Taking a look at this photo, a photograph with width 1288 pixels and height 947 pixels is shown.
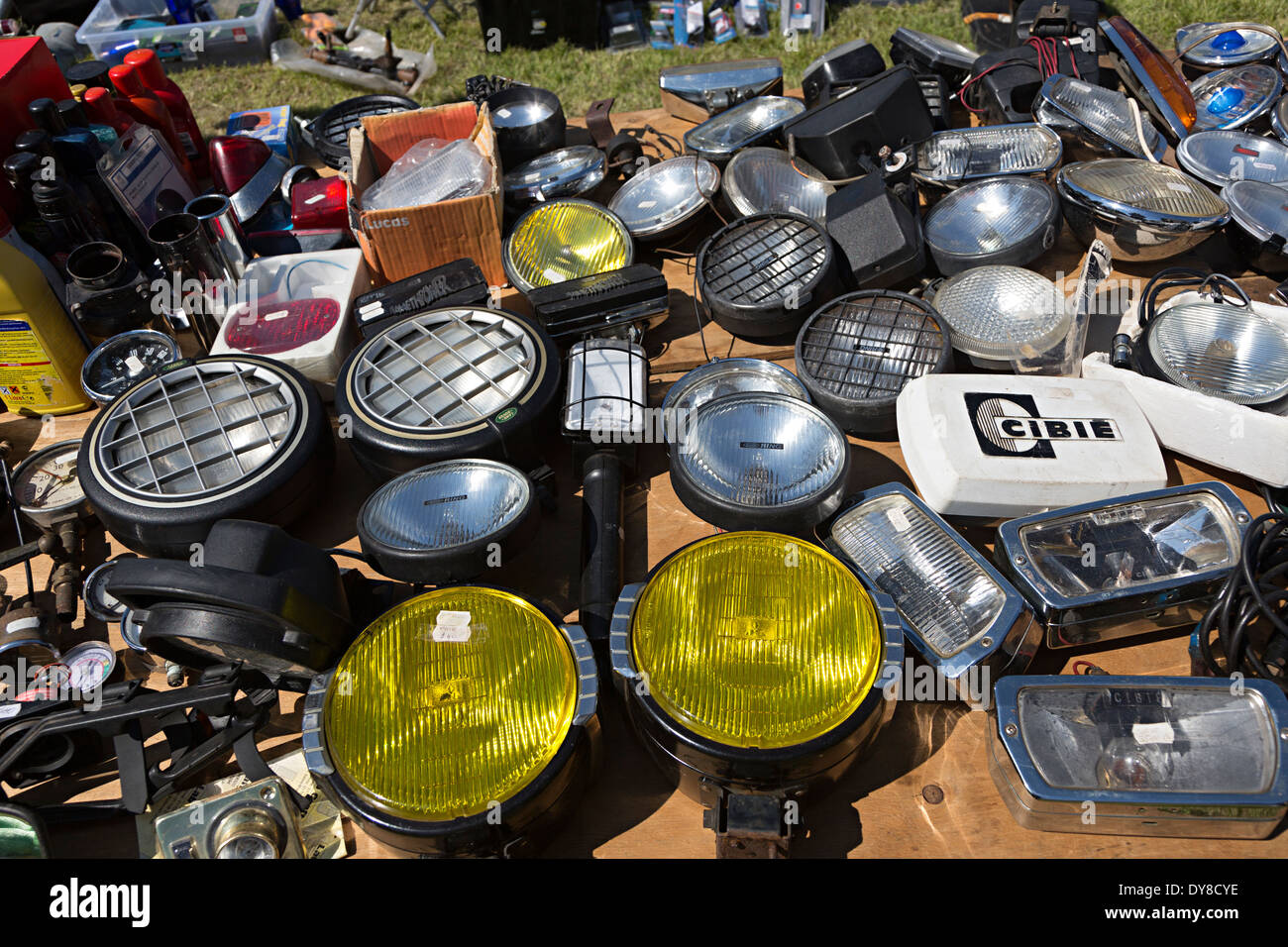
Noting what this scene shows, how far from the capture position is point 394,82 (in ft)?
18.0

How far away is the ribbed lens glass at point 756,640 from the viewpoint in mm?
1683

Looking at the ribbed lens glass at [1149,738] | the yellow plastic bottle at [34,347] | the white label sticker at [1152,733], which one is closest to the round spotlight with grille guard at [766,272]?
the ribbed lens glass at [1149,738]

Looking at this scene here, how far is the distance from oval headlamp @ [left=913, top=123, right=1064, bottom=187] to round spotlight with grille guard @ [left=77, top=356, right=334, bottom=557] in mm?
2367

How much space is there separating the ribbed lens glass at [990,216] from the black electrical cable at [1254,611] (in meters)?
1.28

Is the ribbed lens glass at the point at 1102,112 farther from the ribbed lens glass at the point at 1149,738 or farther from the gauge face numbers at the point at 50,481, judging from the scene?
the gauge face numbers at the point at 50,481

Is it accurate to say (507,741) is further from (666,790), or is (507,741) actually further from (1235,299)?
(1235,299)

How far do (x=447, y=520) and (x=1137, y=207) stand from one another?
241cm

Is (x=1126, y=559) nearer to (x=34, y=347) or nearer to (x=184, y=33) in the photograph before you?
(x=34, y=347)

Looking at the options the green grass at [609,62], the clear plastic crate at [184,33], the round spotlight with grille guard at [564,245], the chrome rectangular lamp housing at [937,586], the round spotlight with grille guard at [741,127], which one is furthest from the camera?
the clear plastic crate at [184,33]

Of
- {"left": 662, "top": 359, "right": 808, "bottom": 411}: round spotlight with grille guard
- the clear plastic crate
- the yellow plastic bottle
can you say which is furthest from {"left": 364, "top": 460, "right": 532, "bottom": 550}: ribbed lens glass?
the clear plastic crate

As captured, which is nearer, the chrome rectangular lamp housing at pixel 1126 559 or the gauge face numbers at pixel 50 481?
the chrome rectangular lamp housing at pixel 1126 559

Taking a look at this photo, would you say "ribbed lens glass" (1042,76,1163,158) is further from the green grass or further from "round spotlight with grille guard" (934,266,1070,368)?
the green grass

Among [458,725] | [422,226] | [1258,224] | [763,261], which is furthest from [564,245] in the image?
[1258,224]

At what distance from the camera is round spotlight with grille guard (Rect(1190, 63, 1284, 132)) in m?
3.46
